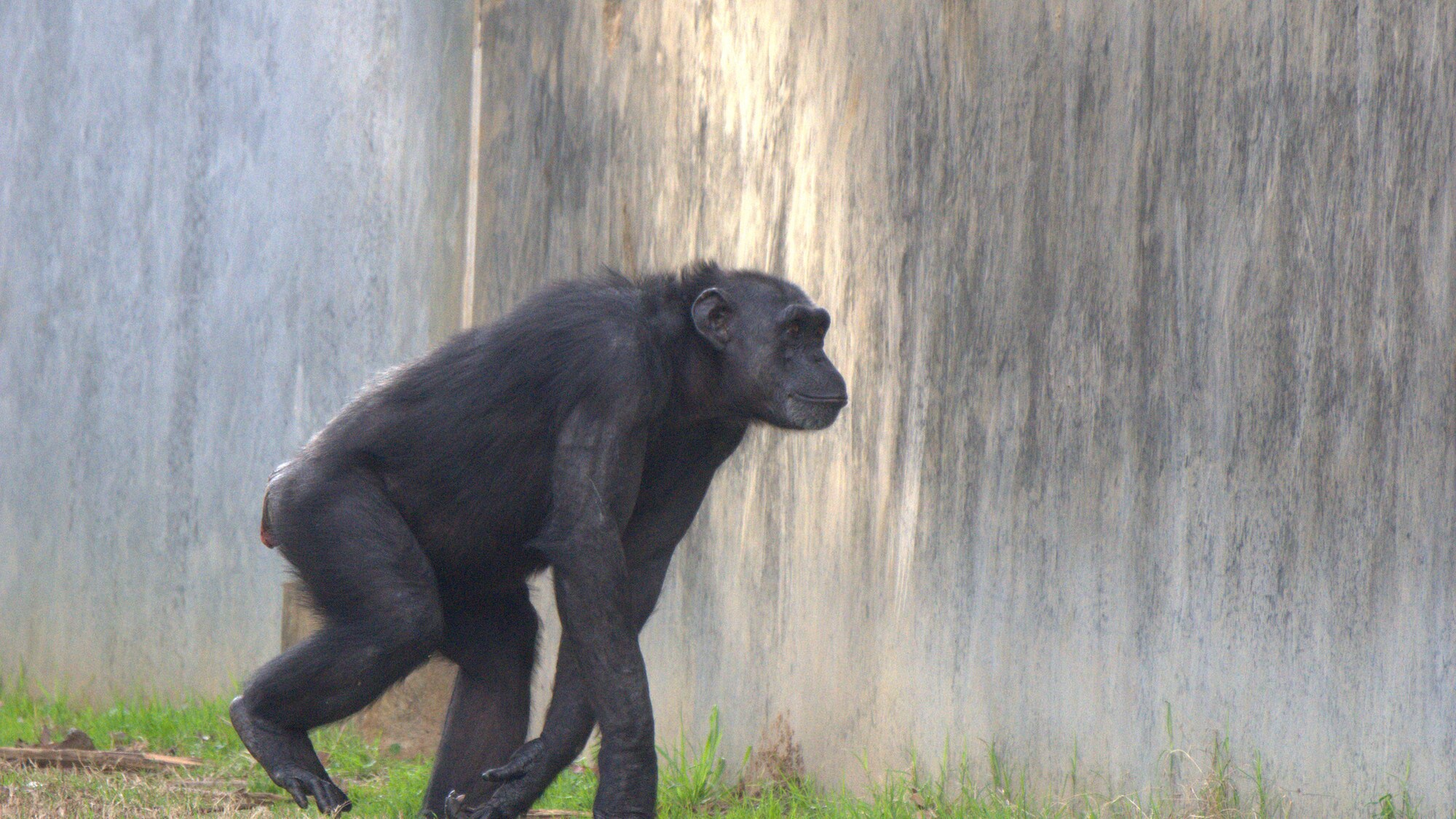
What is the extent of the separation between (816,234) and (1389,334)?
2363mm

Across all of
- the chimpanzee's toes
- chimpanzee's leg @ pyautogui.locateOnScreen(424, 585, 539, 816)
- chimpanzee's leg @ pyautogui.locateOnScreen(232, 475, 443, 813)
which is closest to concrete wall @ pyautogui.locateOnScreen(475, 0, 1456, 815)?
chimpanzee's leg @ pyautogui.locateOnScreen(424, 585, 539, 816)

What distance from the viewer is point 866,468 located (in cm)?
523

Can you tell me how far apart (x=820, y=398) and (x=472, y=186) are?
3696mm

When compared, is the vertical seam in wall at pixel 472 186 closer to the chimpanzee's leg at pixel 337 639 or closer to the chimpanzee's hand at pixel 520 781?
the chimpanzee's leg at pixel 337 639

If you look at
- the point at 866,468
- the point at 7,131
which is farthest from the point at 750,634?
the point at 7,131

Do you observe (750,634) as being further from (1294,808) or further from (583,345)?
(1294,808)

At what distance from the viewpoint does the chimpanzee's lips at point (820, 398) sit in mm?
4398

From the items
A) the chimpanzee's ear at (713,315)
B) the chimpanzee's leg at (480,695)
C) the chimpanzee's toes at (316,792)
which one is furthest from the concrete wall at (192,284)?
the chimpanzee's toes at (316,792)

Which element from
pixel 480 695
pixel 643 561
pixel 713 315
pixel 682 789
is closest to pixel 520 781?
pixel 480 695

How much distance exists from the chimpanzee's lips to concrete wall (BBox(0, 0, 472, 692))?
11.6 ft

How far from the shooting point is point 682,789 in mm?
5387

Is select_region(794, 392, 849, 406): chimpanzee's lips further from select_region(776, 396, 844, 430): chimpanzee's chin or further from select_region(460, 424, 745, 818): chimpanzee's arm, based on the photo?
select_region(460, 424, 745, 818): chimpanzee's arm

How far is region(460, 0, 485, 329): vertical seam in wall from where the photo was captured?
747 centimetres

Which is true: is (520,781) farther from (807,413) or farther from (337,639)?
(807,413)
